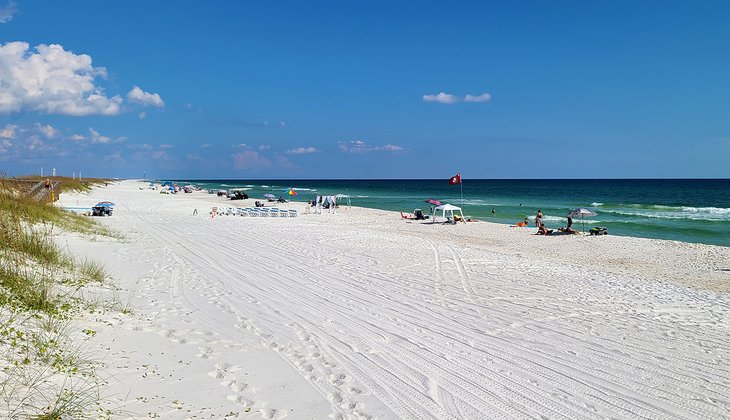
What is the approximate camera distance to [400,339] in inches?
221

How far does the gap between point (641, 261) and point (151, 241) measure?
14589 millimetres

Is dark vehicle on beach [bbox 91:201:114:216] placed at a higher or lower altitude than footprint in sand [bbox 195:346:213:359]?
higher

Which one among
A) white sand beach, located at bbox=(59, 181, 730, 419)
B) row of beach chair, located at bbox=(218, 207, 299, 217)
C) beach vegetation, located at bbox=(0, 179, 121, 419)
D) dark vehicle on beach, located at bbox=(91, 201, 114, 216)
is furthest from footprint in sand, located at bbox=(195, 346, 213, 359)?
row of beach chair, located at bbox=(218, 207, 299, 217)

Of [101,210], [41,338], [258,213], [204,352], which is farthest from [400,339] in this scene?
[258,213]

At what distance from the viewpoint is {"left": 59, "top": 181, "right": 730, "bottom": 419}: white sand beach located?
3.88m

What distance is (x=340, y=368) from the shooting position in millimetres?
4605

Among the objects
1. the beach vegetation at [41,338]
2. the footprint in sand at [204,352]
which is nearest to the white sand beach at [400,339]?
the footprint in sand at [204,352]

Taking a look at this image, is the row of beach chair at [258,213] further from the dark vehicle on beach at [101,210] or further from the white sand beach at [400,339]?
the white sand beach at [400,339]

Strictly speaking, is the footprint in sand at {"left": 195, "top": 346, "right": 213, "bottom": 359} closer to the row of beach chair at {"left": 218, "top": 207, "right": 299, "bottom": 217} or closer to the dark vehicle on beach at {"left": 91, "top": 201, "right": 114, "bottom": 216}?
the dark vehicle on beach at {"left": 91, "top": 201, "right": 114, "bottom": 216}

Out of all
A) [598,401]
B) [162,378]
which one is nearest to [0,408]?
[162,378]

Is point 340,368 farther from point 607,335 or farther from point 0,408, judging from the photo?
point 607,335

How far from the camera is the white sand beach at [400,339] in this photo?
3.88 meters

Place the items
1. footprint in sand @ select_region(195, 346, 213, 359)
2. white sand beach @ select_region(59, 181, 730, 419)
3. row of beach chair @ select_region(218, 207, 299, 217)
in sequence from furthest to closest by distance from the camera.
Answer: row of beach chair @ select_region(218, 207, 299, 217) < footprint in sand @ select_region(195, 346, 213, 359) < white sand beach @ select_region(59, 181, 730, 419)

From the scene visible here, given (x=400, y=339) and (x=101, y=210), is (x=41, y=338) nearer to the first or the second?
(x=400, y=339)
